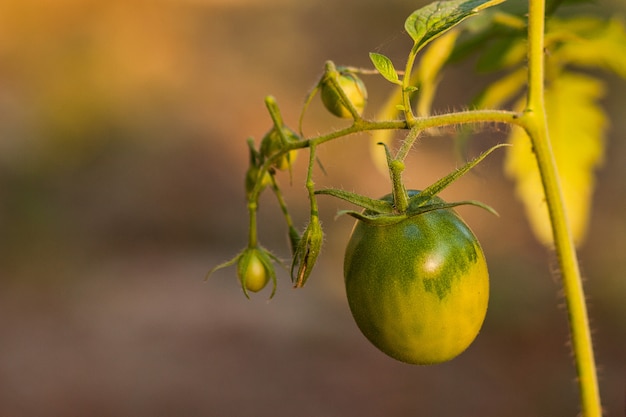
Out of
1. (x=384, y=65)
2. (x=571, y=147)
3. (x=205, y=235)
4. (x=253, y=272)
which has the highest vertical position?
(x=571, y=147)

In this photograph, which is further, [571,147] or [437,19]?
[571,147]

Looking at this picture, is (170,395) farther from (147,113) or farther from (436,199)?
(436,199)

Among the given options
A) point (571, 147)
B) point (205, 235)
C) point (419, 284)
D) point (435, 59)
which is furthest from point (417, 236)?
point (205, 235)

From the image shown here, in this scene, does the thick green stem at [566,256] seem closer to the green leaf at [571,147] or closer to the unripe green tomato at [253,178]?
the unripe green tomato at [253,178]

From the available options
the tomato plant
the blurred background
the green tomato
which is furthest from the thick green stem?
the blurred background

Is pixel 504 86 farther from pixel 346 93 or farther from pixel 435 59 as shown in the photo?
pixel 346 93

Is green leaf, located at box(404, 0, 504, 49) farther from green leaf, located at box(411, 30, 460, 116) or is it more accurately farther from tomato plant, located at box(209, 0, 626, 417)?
green leaf, located at box(411, 30, 460, 116)

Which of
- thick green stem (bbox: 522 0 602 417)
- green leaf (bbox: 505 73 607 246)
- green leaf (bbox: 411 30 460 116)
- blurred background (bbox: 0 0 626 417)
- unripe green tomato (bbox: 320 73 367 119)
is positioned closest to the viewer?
thick green stem (bbox: 522 0 602 417)
